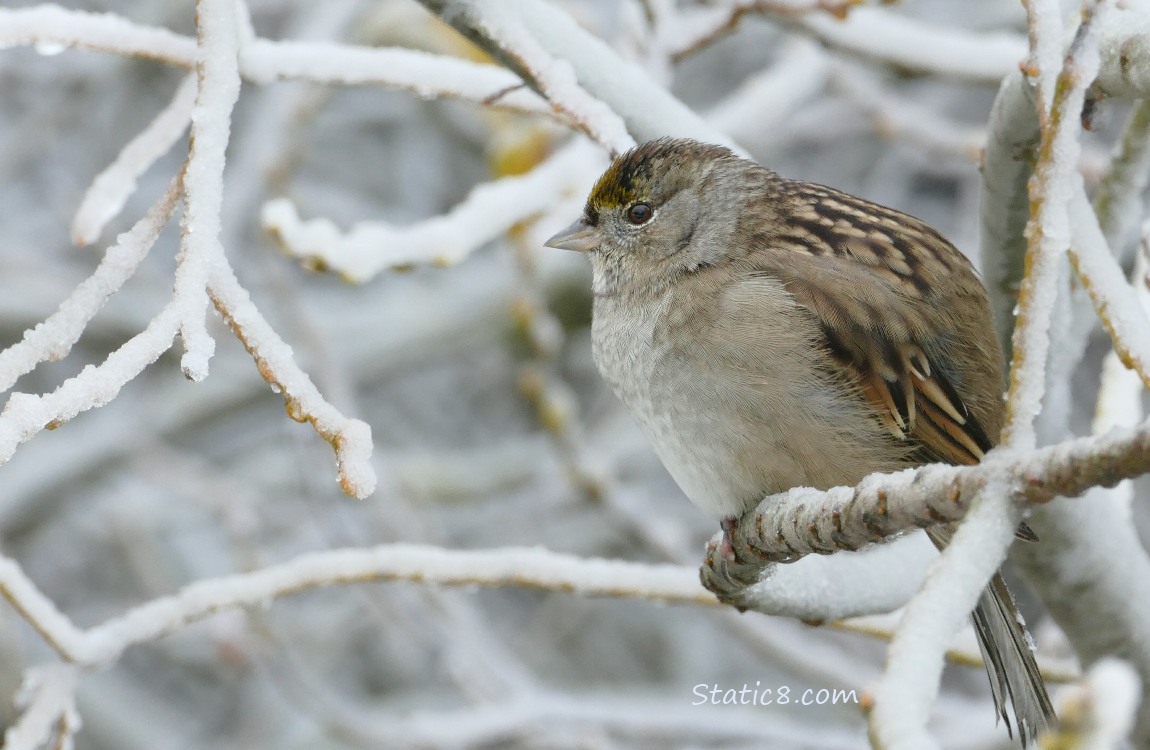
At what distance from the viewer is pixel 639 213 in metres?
2.45

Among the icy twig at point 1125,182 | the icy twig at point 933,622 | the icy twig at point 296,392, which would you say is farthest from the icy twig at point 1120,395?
the icy twig at point 296,392

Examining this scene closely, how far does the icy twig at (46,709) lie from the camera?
5.42 ft

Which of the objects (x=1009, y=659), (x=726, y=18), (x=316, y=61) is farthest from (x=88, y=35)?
(x=1009, y=659)

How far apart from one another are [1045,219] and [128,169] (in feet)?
4.24

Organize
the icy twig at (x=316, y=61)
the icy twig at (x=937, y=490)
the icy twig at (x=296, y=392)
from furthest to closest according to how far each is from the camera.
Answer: the icy twig at (x=316, y=61)
the icy twig at (x=296, y=392)
the icy twig at (x=937, y=490)

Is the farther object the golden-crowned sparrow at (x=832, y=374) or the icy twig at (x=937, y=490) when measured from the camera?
the golden-crowned sparrow at (x=832, y=374)

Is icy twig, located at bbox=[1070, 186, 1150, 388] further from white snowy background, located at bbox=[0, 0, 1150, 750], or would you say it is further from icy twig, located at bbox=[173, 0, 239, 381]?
icy twig, located at bbox=[173, 0, 239, 381]

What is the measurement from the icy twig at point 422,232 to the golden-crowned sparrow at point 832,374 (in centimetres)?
39

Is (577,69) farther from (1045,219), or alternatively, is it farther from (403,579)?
(1045,219)

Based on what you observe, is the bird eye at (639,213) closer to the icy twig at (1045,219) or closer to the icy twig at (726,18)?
the icy twig at (726,18)

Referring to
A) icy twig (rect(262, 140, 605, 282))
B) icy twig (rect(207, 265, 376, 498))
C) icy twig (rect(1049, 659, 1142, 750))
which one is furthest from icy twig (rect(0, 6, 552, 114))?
icy twig (rect(1049, 659, 1142, 750))

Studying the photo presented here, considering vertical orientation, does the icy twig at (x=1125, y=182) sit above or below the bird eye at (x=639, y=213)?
below

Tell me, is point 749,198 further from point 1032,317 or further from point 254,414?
point 254,414

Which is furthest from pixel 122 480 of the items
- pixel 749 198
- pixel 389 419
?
pixel 749 198
